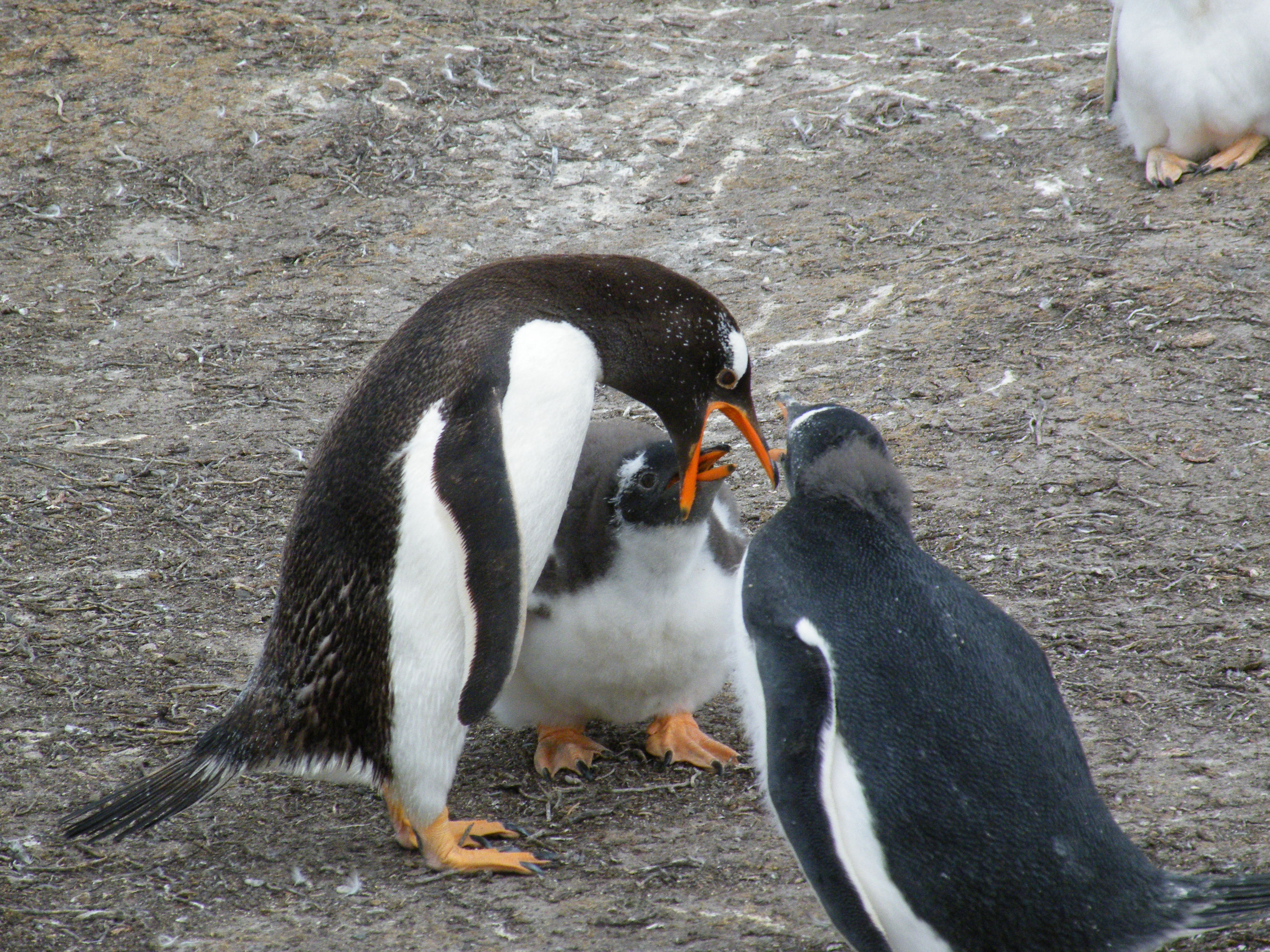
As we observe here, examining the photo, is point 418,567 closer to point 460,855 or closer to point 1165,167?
point 460,855

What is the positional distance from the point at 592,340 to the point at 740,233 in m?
3.24

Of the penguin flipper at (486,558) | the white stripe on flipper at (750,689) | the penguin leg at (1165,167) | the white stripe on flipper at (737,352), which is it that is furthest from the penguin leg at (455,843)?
the penguin leg at (1165,167)

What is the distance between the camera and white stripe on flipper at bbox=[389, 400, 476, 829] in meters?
2.72

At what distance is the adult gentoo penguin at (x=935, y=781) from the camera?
6.62 feet

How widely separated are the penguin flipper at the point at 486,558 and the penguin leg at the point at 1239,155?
468cm

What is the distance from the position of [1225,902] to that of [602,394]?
3.52m

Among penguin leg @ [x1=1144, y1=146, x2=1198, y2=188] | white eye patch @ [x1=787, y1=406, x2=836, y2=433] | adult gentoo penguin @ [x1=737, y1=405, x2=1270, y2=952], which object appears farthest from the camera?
penguin leg @ [x1=1144, y1=146, x2=1198, y2=188]

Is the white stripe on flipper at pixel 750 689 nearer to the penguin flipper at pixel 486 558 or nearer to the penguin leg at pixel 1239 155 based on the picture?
the penguin flipper at pixel 486 558

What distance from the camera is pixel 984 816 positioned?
80.4 inches

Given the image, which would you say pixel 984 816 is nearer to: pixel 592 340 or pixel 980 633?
pixel 980 633

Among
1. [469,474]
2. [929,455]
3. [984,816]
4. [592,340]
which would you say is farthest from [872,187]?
[984,816]

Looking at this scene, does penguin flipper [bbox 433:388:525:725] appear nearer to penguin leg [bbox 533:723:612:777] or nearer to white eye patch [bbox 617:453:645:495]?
white eye patch [bbox 617:453:645:495]

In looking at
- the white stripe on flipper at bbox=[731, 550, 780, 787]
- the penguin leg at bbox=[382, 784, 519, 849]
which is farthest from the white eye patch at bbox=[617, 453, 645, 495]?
the penguin leg at bbox=[382, 784, 519, 849]

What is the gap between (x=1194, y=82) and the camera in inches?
234
